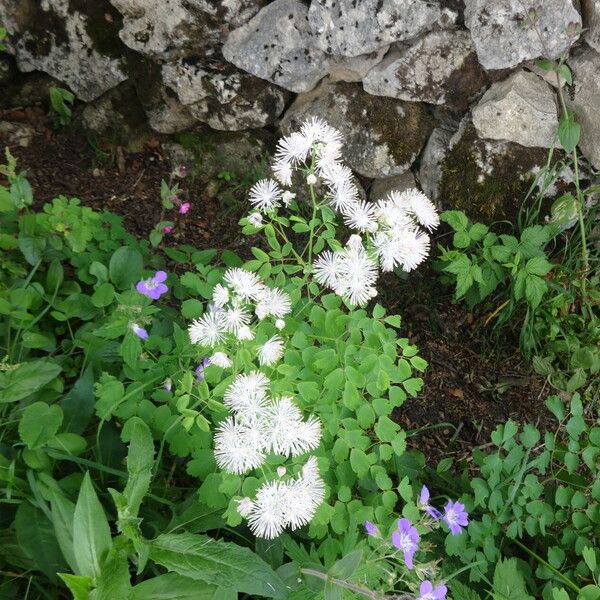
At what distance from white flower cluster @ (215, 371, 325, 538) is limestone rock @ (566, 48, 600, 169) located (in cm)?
149

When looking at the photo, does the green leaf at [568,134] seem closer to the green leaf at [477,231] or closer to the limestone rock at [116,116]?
the green leaf at [477,231]

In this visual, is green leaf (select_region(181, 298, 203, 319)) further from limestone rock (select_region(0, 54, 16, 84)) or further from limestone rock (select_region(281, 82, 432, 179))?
limestone rock (select_region(0, 54, 16, 84))

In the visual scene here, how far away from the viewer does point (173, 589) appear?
1.20m

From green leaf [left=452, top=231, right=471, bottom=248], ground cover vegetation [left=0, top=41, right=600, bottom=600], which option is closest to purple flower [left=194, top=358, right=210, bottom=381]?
ground cover vegetation [left=0, top=41, right=600, bottom=600]

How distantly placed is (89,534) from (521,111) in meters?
1.80

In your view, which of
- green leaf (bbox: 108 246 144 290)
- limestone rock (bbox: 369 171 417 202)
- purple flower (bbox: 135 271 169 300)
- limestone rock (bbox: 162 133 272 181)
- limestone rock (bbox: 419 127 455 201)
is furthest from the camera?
limestone rock (bbox: 162 133 272 181)

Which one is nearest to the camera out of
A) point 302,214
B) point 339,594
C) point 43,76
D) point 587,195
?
point 339,594

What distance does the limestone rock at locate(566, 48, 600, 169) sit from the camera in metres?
1.97

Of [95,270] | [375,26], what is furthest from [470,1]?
[95,270]

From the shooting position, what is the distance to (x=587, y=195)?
2.12m

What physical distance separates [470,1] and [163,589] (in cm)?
191

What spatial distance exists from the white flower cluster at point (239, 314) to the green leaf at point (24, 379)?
1.38 feet

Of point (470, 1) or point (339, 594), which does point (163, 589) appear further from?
point (470, 1)

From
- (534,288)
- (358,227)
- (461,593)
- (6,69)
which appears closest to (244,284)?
(358,227)
